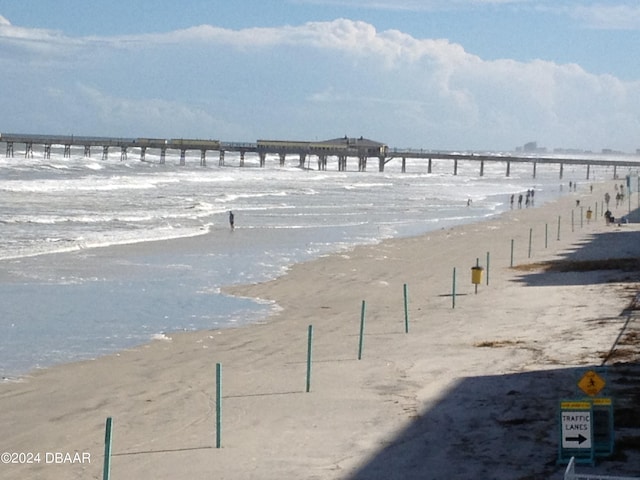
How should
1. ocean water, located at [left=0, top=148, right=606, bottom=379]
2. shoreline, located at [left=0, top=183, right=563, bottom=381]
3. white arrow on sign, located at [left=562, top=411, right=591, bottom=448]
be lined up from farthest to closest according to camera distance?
ocean water, located at [left=0, top=148, right=606, bottom=379], shoreline, located at [left=0, top=183, right=563, bottom=381], white arrow on sign, located at [left=562, top=411, right=591, bottom=448]

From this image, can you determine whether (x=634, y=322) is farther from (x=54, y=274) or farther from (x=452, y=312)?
(x=54, y=274)

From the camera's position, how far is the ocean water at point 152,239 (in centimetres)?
1870

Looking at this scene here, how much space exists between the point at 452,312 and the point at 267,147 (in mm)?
101842

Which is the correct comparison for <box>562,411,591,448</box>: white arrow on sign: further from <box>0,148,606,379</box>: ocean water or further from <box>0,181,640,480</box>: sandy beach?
<box>0,148,606,379</box>: ocean water

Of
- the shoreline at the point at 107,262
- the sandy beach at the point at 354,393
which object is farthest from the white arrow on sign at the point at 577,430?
the shoreline at the point at 107,262

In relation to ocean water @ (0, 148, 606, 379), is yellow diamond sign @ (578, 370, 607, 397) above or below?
above

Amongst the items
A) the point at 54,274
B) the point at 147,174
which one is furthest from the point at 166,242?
the point at 147,174

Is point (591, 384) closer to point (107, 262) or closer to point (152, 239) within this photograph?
point (107, 262)

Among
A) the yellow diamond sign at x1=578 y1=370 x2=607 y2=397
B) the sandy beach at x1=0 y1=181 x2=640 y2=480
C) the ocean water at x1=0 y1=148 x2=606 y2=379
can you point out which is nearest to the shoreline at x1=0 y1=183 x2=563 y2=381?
the ocean water at x1=0 y1=148 x2=606 y2=379

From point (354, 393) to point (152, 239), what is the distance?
22343 millimetres

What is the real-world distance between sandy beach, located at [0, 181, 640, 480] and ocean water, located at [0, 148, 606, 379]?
4.31 feet

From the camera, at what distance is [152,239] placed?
34.8 m

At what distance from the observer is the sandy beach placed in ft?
34.2

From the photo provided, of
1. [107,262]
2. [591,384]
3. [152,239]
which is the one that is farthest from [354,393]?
[152,239]
